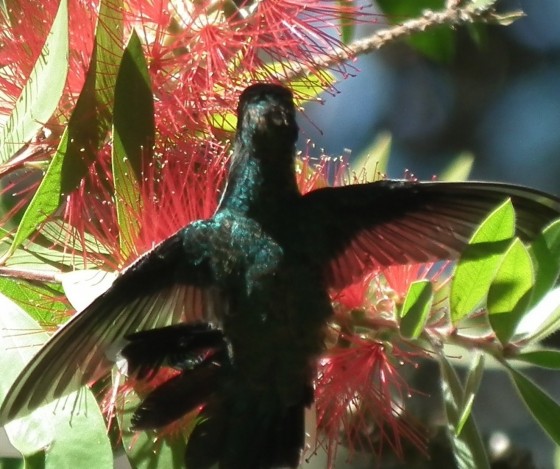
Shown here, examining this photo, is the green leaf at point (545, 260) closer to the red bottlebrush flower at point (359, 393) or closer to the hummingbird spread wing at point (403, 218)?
the hummingbird spread wing at point (403, 218)

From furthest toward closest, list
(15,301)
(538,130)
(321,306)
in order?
(538,130), (15,301), (321,306)

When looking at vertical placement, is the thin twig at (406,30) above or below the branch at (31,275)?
above

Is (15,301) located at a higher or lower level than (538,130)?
higher

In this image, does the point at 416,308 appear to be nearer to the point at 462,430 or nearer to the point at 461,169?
the point at 462,430

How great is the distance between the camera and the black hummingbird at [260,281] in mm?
994

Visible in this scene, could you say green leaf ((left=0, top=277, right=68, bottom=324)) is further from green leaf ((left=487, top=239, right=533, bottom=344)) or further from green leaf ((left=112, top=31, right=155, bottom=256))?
green leaf ((left=487, top=239, right=533, bottom=344))

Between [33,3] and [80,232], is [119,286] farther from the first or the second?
[33,3]

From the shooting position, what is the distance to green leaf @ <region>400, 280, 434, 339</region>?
878 millimetres

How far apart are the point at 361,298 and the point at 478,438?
19 centimetres

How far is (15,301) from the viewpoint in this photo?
1161 millimetres

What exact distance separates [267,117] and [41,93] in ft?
0.74

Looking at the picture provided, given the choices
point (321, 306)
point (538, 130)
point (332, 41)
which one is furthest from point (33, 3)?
point (538, 130)

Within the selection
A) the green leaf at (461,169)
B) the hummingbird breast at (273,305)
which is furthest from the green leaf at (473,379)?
the green leaf at (461,169)

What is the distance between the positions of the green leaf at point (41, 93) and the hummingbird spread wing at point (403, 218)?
27cm
